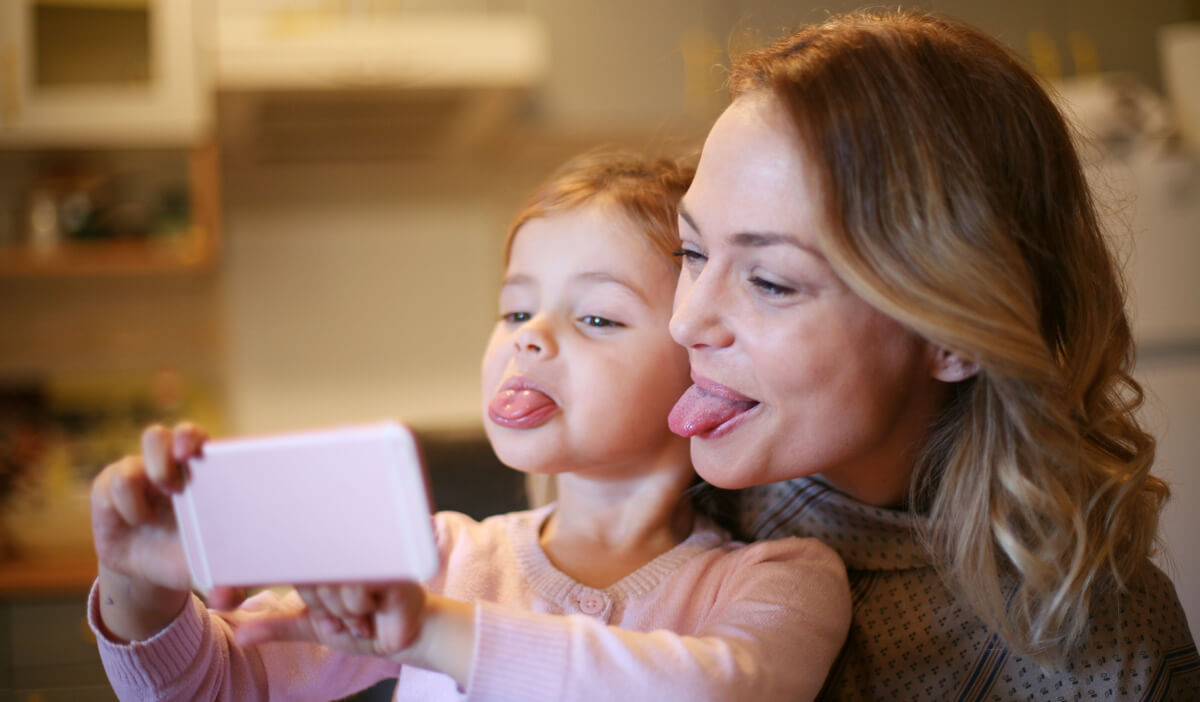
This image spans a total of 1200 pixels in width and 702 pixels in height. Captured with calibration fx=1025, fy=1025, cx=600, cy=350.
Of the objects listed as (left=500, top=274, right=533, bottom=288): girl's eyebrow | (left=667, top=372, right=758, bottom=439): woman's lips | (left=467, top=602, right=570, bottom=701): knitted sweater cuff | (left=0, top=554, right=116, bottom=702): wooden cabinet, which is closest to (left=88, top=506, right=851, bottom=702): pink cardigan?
(left=467, top=602, right=570, bottom=701): knitted sweater cuff

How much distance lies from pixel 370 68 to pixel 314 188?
0.74 meters

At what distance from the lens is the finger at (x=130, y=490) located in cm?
60

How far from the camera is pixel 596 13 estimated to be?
2947mm

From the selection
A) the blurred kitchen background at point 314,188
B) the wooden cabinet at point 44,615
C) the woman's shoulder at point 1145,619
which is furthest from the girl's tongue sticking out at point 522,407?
the wooden cabinet at point 44,615

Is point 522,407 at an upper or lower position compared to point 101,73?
lower

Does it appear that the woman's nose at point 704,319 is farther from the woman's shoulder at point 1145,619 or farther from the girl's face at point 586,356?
the woman's shoulder at point 1145,619

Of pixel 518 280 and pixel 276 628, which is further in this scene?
pixel 518 280

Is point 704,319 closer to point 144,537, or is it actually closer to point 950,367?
point 950,367

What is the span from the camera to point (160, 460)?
1.85 ft

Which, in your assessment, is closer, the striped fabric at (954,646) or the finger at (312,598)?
the finger at (312,598)

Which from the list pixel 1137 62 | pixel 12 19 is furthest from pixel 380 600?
pixel 1137 62

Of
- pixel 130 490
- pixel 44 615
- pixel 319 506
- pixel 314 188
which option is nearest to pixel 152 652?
pixel 130 490

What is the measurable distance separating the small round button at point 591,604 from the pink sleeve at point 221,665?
0.60 ft

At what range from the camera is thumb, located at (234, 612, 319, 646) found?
58 cm
